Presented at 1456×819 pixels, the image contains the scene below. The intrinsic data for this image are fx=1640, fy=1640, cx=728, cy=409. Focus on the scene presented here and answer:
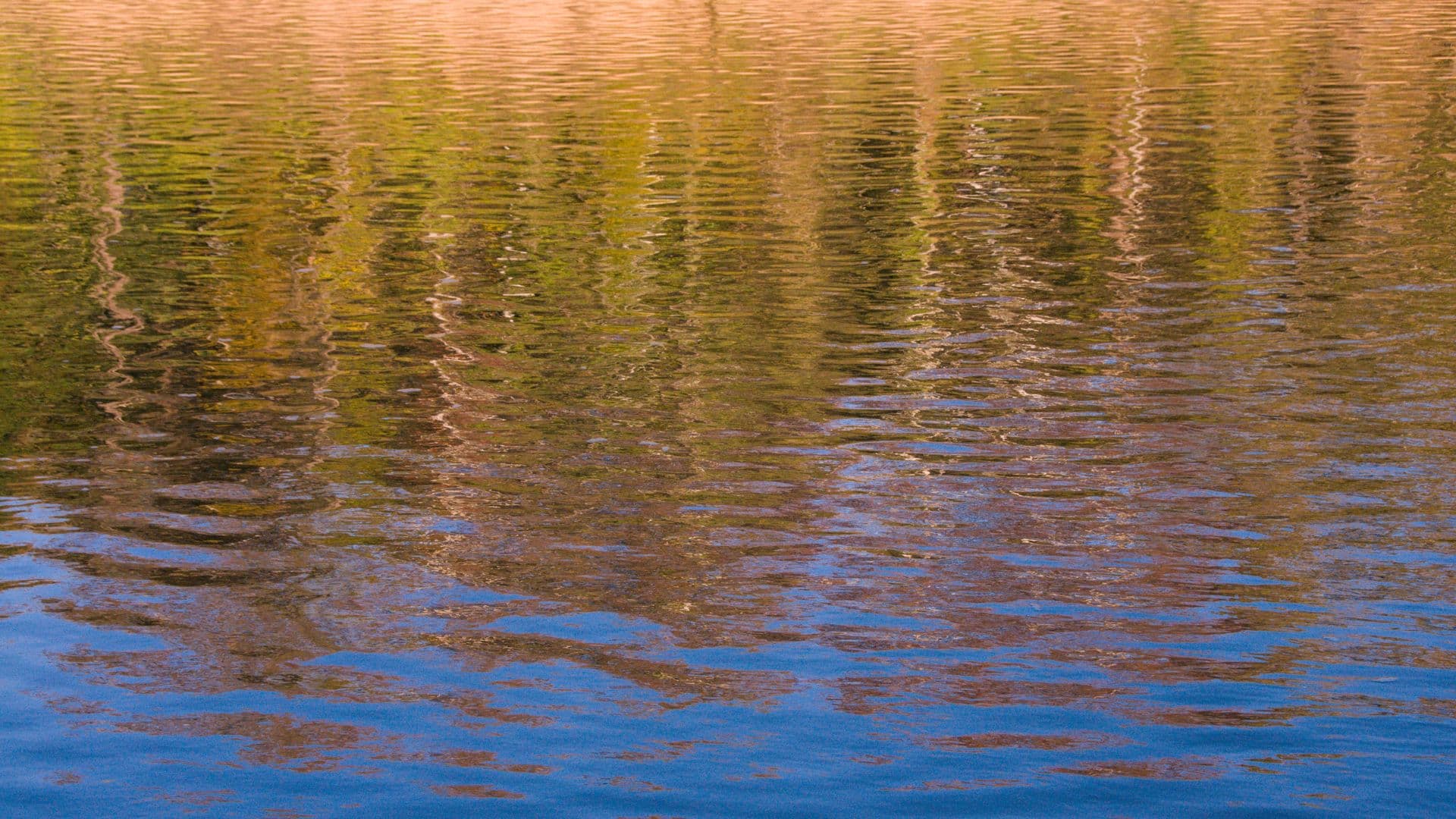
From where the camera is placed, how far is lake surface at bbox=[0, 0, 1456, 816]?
8.93 meters

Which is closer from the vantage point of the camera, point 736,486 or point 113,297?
point 736,486

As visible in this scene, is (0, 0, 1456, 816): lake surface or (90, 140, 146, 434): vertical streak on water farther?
(90, 140, 146, 434): vertical streak on water

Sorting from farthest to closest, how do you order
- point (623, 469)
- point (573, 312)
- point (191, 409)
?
point (573, 312) < point (191, 409) < point (623, 469)

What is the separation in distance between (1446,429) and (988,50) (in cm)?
4291

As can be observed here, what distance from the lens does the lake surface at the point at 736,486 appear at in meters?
8.93

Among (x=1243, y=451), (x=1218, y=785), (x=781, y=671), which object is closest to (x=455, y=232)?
(x=1243, y=451)

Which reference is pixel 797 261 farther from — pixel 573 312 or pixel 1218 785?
→ pixel 1218 785

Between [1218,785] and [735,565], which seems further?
[735,565]

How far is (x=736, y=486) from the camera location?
13.2 m

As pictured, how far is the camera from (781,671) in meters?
9.87

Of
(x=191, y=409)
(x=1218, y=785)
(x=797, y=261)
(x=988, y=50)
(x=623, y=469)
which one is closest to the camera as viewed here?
(x=1218, y=785)

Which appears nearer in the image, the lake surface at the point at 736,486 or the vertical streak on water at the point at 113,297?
the lake surface at the point at 736,486

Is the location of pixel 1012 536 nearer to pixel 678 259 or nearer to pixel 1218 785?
pixel 1218 785

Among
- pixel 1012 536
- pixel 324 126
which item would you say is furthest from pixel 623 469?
pixel 324 126
